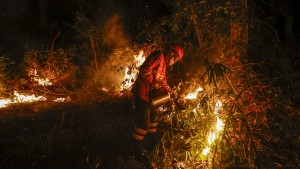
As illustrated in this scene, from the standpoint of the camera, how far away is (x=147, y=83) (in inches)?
230

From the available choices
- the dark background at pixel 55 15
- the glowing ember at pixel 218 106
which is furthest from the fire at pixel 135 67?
the dark background at pixel 55 15

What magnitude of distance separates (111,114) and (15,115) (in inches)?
80.7

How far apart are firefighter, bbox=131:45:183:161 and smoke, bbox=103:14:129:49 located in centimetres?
449

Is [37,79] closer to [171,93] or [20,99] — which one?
[20,99]

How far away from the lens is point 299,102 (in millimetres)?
5598

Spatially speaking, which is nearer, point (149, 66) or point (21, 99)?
point (149, 66)

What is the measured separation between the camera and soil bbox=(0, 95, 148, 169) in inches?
212

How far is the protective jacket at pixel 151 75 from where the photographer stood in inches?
226

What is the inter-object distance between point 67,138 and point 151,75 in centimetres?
167

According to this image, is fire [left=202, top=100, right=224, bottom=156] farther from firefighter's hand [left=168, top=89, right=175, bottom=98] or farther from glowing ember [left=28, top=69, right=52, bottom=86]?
glowing ember [left=28, top=69, right=52, bottom=86]

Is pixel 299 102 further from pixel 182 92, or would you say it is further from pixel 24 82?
pixel 24 82

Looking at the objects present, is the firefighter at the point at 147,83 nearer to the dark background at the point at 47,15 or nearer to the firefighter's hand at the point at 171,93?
the firefighter's hand at the point at 171,93

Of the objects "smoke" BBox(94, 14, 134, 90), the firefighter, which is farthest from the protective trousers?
"smoke" BBox(94, 14, 134, 90)

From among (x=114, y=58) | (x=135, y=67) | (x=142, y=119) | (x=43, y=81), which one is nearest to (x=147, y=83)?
(x=142, y=119)
